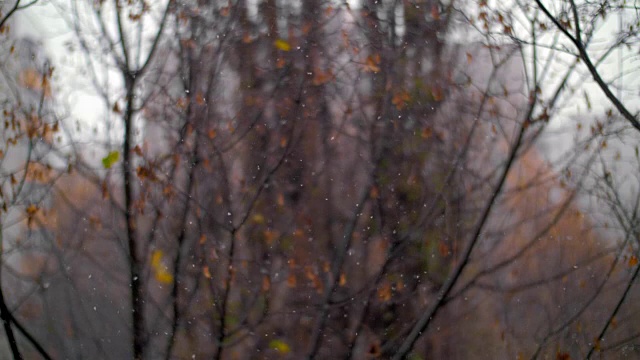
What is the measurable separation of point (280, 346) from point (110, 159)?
40.6 inches

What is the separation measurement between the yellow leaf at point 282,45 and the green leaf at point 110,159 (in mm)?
835

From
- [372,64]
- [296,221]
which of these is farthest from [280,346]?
[372,64]

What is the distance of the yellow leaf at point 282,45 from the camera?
2787mm

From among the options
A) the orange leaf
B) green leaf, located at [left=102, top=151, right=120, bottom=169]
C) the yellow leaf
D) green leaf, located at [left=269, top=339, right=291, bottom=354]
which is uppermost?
the orange leaf

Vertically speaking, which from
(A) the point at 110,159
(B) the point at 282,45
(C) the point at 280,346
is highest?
(B) the point at 282,45

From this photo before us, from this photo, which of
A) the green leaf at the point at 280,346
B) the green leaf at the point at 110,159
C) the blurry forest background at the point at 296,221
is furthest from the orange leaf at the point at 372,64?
the green leaf at the point at 280,346

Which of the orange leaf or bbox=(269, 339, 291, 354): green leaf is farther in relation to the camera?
the orange leaf

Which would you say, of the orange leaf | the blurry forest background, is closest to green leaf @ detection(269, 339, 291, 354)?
the blurry forest background

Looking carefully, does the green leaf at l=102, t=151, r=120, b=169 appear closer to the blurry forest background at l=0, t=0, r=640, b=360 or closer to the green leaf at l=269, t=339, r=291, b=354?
the blurry forest background at l=0, t=0, r=640, b=360

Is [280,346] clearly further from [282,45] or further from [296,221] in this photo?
[282,45]

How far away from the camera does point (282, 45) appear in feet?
9.18

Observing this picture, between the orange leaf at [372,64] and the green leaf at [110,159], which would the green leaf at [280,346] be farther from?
the orange leaf at [372,64]

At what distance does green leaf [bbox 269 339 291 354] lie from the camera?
259cm

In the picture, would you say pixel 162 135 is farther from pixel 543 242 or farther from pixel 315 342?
pixel 543 242
